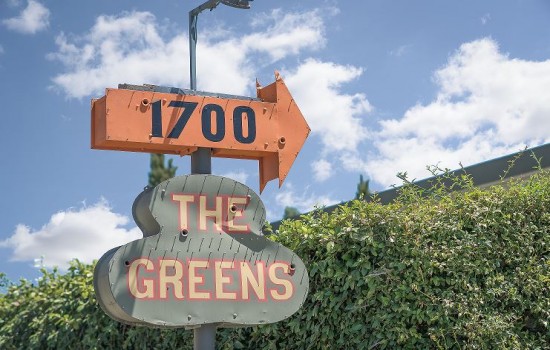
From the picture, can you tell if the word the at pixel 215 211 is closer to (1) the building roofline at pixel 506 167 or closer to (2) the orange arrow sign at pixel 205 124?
(2) the orange arrow sign at pixel 205 124

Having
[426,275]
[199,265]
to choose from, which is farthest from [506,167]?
[199,265]

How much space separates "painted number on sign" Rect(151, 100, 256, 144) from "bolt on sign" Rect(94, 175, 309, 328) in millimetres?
393

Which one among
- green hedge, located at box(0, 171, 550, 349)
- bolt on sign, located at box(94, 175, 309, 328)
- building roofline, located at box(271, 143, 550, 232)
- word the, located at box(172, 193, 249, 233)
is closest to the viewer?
bolt on sign, located at box(94, 175, 309, 328)

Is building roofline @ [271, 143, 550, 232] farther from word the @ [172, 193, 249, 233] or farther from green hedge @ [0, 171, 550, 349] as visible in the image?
word the @ [172, 193, 249, 233]

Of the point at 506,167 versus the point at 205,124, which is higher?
the point at 506,167

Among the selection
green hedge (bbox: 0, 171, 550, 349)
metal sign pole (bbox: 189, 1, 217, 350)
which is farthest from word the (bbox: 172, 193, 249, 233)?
green hedge (bbox: 0, 171, 550, 349)

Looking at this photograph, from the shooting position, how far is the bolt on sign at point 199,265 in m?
6.09

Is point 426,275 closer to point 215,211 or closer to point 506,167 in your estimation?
point 215,211

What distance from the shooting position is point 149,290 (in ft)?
20.0

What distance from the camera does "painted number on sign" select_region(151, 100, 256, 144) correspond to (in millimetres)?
6516

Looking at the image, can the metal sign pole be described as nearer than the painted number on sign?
Yes

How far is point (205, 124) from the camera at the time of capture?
21.8 feet

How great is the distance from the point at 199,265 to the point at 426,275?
2.41 meters

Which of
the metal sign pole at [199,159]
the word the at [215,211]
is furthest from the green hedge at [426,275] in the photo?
the metal sign pole at [199,159]
